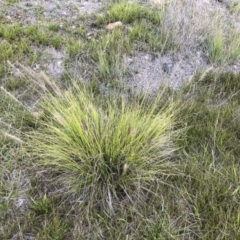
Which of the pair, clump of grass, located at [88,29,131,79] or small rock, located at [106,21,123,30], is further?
small rock, located at [106,21,123,30]

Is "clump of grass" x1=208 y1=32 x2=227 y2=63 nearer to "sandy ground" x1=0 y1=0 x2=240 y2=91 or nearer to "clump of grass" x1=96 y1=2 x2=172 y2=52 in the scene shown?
"sandy ground" x1=0 y1=0 x2=240 y2=91

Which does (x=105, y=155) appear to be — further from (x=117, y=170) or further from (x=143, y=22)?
(x=143, y=22)

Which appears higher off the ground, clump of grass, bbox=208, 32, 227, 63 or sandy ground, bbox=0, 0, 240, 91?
clump of grass, bbox=208, 32, 227, 63

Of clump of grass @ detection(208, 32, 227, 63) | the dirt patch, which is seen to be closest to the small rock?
the dirt patch

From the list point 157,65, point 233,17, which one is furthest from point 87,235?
point 233,17

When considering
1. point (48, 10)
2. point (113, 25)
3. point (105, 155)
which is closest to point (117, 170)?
point (105, 155)

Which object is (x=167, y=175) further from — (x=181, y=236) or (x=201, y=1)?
(x=201, y=1)

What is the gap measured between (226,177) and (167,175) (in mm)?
411

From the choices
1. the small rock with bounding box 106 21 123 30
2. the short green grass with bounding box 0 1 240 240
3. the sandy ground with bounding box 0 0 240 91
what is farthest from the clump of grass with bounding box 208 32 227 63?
the small rock with bounding box 106 21 123 30

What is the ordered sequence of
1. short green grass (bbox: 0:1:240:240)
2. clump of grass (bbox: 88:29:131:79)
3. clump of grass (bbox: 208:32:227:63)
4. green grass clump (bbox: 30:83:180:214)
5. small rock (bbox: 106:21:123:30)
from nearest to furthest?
short green grass (bbox: 0:1:240:240) < green grass clump (bbox: 30:83:180:214) < clump of grass (bbox: 88:29:131:79) < clump of grass (bbox: 208:32:227:63) < small rock (bbox: 106:21:123:30)

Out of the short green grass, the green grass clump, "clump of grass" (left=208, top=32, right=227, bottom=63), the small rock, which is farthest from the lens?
the small rock

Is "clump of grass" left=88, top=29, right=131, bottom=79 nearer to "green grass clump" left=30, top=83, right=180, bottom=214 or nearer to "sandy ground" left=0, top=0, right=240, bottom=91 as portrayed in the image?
"sandy ground" left=0, top=0, right=240, bottom=91

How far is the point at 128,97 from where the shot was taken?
10.1ft

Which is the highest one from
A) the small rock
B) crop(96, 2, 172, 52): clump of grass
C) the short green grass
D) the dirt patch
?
crop(96, 2, 172, 52): clump of grass
